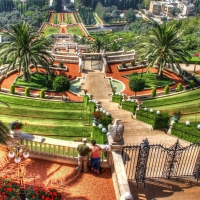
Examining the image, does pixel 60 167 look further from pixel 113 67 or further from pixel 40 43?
pixel 113 67

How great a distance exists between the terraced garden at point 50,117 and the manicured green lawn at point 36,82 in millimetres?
4346

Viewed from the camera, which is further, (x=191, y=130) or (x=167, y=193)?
(x=191, y=130)

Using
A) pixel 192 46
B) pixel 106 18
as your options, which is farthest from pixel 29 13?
pixel 192 46

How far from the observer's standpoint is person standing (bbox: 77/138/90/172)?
1494cm

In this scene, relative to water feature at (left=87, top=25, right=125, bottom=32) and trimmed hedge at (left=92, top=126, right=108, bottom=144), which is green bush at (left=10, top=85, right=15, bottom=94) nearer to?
trimmed hedge at (left=92, top=126, right=108, bottom=144)

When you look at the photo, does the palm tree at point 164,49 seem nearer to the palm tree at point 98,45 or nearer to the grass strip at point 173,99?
the grass strip at point 173,99

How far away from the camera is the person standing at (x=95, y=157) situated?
15.2 m

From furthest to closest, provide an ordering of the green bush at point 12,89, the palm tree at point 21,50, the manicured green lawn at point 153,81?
the manicured green lawn at point 153,81 → the palm tree at point 21,50 → the green bush at point 12,89

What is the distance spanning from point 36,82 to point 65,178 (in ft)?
84.6

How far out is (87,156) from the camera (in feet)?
50.5

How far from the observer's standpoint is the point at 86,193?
48.2 ft

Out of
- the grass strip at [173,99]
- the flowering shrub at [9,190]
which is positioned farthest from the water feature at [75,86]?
the flowering shrub at [9,190]

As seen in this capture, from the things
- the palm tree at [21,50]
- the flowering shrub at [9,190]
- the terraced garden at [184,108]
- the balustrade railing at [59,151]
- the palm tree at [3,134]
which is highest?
the palm tree at [21,50]

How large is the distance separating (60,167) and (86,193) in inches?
99.1
